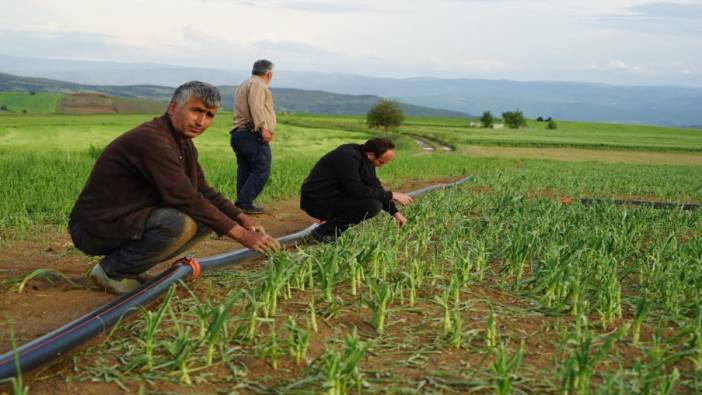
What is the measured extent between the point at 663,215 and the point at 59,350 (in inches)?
285

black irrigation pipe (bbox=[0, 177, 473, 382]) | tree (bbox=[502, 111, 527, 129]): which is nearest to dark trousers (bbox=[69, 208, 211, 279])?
Result: black irrigation pipe (bbox=[0, 177, 473, 382])

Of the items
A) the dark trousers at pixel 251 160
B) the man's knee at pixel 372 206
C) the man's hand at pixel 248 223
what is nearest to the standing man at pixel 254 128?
the dark trousers at pixel 251 160

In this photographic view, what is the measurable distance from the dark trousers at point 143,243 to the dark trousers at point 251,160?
409 cm

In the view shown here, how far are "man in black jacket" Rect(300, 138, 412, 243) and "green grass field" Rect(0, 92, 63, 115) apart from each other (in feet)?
220

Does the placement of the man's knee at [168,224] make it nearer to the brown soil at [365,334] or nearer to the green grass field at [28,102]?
the brown soil at [365,334]

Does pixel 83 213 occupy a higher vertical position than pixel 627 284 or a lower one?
higher

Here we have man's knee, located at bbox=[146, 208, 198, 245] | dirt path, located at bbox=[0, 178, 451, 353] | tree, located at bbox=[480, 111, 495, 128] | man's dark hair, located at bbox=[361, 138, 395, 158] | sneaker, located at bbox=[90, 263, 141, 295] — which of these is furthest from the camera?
tree, located at bbox=[480, 111, 495, 128]

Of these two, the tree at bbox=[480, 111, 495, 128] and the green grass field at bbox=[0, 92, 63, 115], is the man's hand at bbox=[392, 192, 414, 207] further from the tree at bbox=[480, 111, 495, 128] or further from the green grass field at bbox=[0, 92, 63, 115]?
the tree at bbox=[480, 111, 495, 128]

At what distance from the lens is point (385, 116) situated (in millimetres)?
66438

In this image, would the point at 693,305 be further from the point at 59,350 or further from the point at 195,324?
the point at 59,350

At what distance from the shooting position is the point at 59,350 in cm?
318

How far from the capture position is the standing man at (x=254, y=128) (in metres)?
8.74

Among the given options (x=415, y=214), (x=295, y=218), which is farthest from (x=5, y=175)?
(x=415, y=214)

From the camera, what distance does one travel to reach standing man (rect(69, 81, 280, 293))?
4.34 meters
